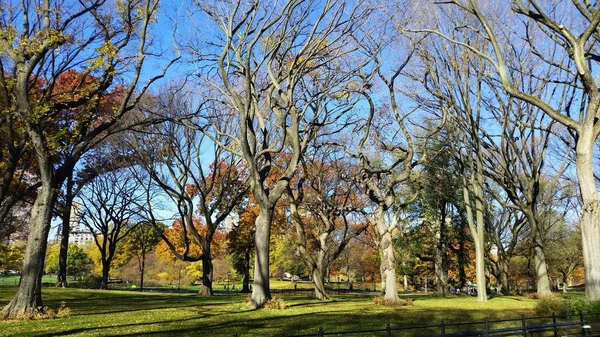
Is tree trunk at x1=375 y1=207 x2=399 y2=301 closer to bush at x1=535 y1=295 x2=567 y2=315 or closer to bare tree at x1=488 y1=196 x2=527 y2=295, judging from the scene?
bush at x1=535 y1=295 x2=567 y2=315

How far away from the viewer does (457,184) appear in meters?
34.5

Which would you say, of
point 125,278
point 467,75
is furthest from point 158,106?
point 125,278

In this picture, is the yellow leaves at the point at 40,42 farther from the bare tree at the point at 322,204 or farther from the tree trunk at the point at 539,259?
the tree trunk at the point at 539,259

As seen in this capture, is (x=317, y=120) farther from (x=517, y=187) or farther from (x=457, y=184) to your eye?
(x=457, y=184)

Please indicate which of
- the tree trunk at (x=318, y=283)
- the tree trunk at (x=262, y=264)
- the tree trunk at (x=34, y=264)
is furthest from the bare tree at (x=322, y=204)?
the tree trunk at (x=34, y=264)

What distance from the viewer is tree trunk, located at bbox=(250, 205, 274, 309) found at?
56.9 ft

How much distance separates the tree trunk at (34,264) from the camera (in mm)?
13336

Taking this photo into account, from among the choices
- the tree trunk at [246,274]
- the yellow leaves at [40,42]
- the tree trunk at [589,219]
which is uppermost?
the yellow leaves at [40,42]

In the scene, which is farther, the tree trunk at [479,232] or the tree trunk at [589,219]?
the tree trunk at [479,232]

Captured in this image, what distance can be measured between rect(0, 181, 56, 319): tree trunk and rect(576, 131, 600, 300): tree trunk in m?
17.4

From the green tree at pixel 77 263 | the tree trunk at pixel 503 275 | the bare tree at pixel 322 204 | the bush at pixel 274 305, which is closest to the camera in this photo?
the bush at pixel 274 305

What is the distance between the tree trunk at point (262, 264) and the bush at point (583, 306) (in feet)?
35.2

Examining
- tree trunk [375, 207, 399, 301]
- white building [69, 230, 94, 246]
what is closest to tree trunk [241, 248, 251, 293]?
white building [69, 230, 94, 246]

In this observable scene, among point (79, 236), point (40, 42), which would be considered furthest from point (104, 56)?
point (79, 236)
